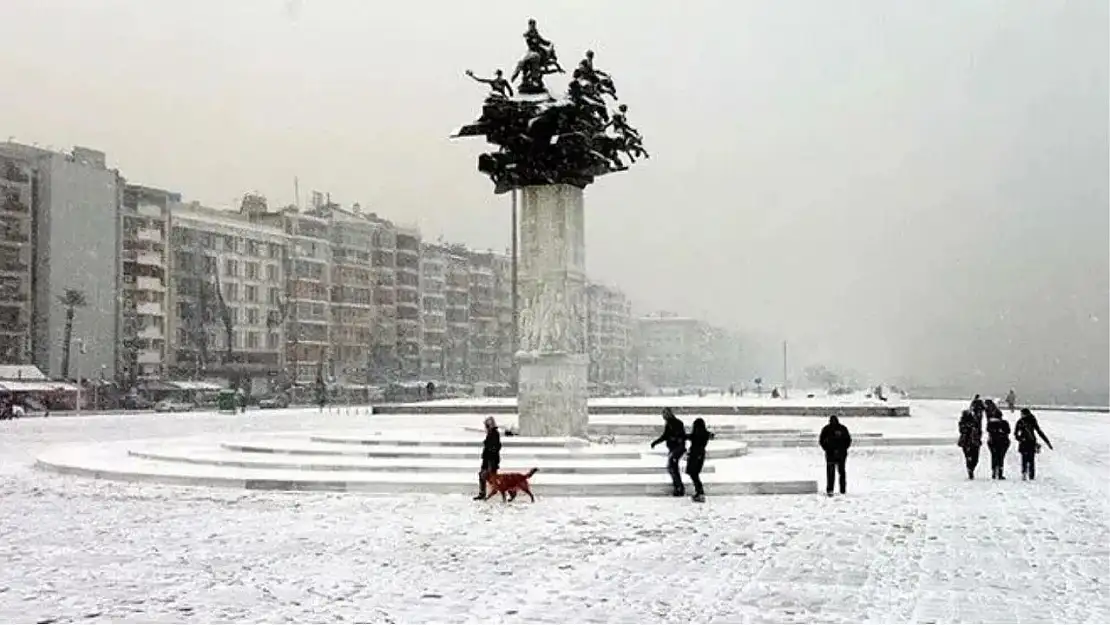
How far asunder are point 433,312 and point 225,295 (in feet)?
105

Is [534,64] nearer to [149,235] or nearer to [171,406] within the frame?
[171,406]

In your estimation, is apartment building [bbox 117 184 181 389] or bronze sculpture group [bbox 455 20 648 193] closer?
bronze sculpture group [bbox 455 20 648 193]

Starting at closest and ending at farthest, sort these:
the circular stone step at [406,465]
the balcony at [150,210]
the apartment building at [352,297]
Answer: the circular stone step at [406,465]
the balcony at [150,210]
the apartment building at [352,297]

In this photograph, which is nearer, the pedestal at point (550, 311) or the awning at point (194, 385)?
the pedestal at point (550, 311)

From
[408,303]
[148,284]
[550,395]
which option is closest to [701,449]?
[550,395]

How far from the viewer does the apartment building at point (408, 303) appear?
11275cm

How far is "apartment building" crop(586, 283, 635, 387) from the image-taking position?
161 metres

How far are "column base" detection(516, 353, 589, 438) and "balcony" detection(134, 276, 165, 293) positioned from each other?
65614mm

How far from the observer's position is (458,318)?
415ft

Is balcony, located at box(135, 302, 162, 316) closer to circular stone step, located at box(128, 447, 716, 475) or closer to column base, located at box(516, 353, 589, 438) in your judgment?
circular stone step, located at box(128, 447, 716, 475)

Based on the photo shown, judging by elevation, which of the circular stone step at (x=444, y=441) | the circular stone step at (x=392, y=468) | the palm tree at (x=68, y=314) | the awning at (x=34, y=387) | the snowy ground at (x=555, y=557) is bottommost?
the snowy ground at (x=555, y=557)

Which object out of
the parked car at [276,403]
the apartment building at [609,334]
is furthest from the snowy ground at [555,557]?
the apartment building at [609,334]

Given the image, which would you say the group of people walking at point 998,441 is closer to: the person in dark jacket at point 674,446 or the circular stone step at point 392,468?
the circular stone step at point 392,468

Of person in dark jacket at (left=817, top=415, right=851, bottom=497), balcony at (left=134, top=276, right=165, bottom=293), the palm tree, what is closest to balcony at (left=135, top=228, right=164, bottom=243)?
balcony at (left=134, top=276, right=165, bottom=293)
